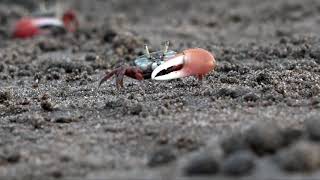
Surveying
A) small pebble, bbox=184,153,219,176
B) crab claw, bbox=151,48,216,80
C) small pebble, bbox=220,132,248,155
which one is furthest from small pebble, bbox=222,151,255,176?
crab claw, bbox=151,48,216,80

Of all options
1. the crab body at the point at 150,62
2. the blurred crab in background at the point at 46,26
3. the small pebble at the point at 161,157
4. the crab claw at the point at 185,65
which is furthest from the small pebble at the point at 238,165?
the blurred crab in background at the point at 46,26

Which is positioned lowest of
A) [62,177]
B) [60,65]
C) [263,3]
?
[62,177]

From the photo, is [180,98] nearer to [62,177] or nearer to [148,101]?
[148,101]

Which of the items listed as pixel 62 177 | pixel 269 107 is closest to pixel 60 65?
pixel 269 107

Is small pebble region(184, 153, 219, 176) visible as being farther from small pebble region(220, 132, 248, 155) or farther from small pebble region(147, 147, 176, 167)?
small pebble region(147, 147, 176, 167)

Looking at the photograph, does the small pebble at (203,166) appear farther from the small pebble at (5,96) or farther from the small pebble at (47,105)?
the small pebble at (5,96)

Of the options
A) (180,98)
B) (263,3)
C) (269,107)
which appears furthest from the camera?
(263,3)

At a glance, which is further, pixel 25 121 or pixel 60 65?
pixel 60 65

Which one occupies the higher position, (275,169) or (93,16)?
(93,16)
